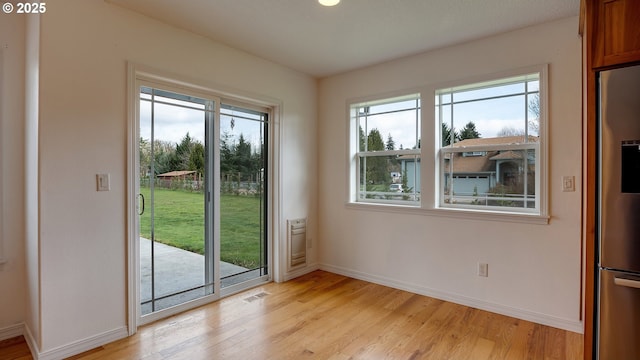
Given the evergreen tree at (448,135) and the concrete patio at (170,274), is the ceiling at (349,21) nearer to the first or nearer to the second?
the evergreen tree at (448,135)

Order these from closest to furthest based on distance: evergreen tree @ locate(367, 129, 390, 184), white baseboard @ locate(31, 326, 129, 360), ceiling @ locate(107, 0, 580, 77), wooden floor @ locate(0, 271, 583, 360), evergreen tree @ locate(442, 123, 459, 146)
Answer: white baseboard @ locate(31, 326, 129, 360) < wooden floor @ locate(0, 271, 583, 360) < ceiling @ locate(107, 0, 580, 77) < evergreen tree @ locate(442, 123, 459, 146) < evergreen tree @ locate(367, 129, 390, 184)

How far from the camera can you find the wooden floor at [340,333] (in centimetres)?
228

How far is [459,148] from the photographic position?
3215 millimetres

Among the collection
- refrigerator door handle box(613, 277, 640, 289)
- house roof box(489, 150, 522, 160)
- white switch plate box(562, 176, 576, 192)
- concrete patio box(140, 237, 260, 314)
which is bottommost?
concrete patio box(140, 237, 260, 314)

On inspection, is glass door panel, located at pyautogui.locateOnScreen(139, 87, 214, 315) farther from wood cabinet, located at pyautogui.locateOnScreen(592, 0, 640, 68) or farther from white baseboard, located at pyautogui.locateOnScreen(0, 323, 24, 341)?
wood cabinet, located at pyautogui.locateOnScreen(592, 0, 640, 68)

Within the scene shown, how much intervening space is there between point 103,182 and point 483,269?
11.1 feet

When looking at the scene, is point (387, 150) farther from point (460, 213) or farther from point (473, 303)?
point (473, 303)

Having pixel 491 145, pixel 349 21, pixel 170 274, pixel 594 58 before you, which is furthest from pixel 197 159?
pixel 594 58

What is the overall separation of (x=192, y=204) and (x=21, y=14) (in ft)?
6.62

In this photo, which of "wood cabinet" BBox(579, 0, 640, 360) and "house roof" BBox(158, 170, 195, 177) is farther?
"house roof" BBox(158, 170, 195, 177)

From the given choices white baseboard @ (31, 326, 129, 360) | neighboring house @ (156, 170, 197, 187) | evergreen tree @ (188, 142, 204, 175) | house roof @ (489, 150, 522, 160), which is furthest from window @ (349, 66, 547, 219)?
white baseboard @ (31, 326, 129, 360)

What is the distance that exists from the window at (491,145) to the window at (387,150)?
0.30 m

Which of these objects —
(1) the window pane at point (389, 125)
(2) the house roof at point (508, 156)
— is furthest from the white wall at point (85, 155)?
(2) the house roof at point (508, 156)

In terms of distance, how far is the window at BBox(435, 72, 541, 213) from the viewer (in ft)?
9.41
